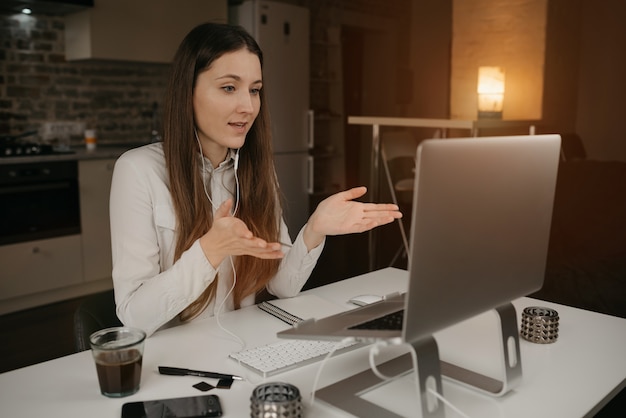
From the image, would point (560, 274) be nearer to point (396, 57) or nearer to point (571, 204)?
point (571, 204)

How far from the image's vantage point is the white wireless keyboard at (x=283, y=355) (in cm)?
105

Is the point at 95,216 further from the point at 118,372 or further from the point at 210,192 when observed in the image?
the point at 118,372

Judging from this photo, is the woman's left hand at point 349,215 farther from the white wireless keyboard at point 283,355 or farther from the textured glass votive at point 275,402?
the textured glass votive at point 275,402

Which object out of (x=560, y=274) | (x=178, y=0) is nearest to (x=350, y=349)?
(x=560, y=274)

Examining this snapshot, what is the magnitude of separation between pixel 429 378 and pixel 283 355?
0.32 m

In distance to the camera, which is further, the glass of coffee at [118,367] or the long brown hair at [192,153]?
the long brown hair at [192,153]

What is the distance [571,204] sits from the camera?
354 centimetres

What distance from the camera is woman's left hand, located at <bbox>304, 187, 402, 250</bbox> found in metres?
1.31

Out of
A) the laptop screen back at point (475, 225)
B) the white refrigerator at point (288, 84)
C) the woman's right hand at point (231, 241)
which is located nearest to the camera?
the laptop screen back at point (475, 225)

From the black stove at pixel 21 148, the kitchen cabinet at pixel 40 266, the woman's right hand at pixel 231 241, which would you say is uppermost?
the black stove at pixel 21 148

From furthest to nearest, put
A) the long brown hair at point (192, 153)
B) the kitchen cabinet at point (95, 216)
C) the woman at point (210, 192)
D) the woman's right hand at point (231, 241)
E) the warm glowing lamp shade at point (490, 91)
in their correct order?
the warm glowing lamp shade at point (490, 91), the kitchen cabinet at point (95, 216), the long brown hair at point (192, 153), the woman at point (210, 192), the woman's right hand at point (231, 241)

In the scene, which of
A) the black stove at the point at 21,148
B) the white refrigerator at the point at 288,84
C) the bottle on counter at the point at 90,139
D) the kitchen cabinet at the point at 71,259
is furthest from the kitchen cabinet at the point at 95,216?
the white refrigerator at the point at 288,84

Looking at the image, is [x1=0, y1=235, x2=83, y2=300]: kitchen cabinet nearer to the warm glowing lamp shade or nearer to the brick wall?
the brick wall

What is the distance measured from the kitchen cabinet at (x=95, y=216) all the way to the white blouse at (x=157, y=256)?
2.40 meters
